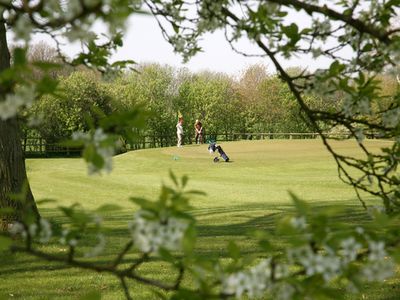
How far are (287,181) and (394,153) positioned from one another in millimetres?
19156

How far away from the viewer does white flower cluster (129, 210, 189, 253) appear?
5.17 feet

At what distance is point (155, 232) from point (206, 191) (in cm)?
1805

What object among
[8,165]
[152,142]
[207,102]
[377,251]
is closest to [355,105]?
[377,251]

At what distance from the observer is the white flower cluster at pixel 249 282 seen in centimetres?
162

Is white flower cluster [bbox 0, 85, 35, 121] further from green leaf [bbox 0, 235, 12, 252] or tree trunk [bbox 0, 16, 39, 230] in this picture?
tree trunk [bbox 0, 16, 39, 230]

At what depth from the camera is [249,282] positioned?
163 cm

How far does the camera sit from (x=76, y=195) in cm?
1858

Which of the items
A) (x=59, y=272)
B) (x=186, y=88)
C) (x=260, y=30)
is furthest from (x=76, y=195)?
(x=186, y=88)

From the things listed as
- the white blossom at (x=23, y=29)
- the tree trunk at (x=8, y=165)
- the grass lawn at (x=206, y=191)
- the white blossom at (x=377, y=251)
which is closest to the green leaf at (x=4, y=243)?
the grass lawn at (x=206, y=191)

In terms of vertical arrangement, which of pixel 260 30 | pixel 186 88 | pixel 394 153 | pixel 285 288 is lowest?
pixel 285 288

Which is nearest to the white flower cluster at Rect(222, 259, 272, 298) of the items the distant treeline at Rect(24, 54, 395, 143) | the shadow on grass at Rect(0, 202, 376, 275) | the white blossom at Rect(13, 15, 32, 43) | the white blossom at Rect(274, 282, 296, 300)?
the white blossom at Rect(274, 282, 296, 300)

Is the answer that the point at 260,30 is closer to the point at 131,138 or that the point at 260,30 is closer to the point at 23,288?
the point at 131,138

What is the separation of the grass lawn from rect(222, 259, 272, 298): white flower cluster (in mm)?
377

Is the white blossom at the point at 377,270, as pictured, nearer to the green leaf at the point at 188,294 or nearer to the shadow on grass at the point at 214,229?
the green leaf at the point at 188,294
